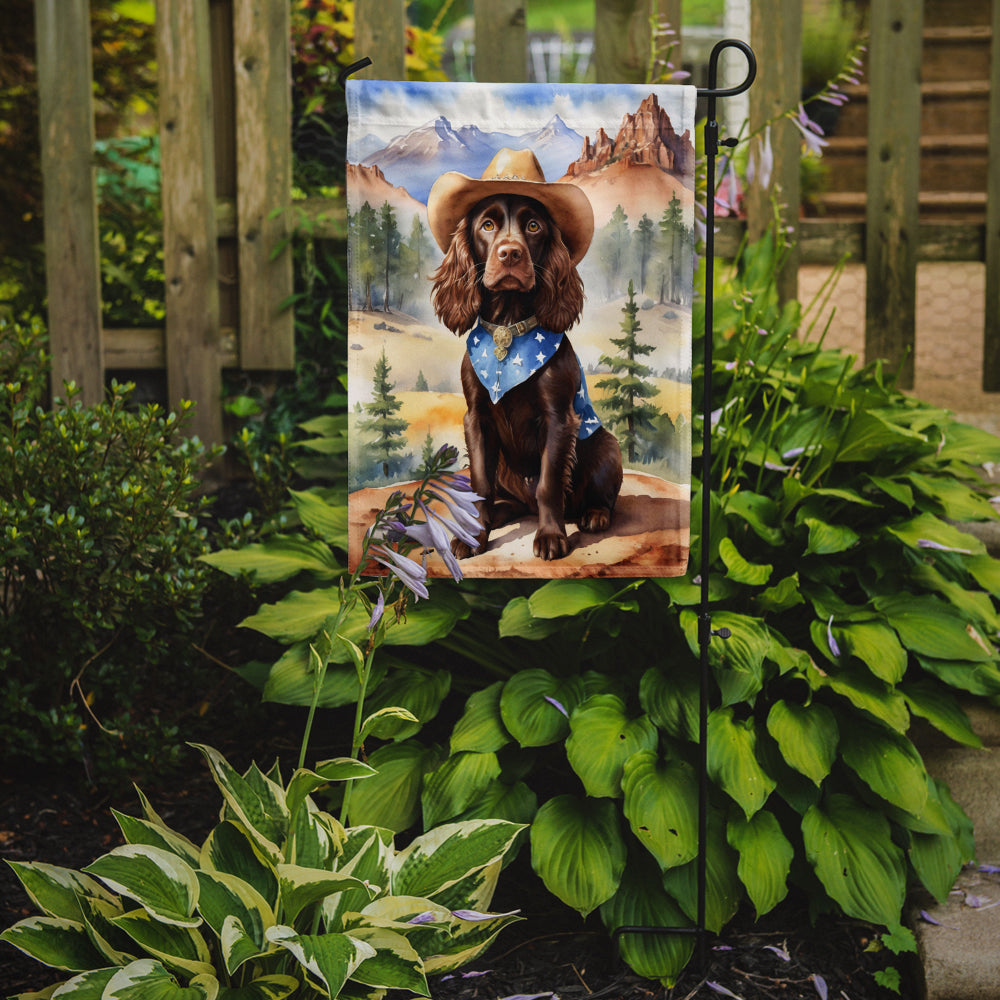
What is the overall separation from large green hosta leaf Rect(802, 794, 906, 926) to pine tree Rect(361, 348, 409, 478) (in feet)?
3.48

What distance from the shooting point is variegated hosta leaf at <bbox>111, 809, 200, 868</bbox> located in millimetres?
1617

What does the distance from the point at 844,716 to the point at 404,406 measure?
1.11 metres

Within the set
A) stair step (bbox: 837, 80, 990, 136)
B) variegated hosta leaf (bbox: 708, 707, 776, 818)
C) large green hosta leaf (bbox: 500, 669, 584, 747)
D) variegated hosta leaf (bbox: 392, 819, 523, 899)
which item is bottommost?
variegated hosta leaf (bbox: 392, 819, 523, 899)

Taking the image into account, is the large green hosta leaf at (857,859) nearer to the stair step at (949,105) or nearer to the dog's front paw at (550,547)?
the dog's front paw at (550,547)

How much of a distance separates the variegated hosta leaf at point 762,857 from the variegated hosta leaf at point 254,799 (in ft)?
2.74

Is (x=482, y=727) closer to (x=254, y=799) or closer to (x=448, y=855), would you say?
(x=448, y=855)

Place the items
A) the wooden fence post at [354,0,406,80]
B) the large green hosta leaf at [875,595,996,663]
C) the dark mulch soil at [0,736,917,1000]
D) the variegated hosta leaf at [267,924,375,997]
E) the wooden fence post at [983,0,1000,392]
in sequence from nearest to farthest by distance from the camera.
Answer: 1. the variegated hosta leaf at [267,924,375,997]
2. the dark mulch soil at [0,736,917,1000]
3. the large green hosta leaf at [875,595,996,663]
4. the wooden fence post at [354,0,406,80]
5. the wooden fence post at [983,0,1000,392]

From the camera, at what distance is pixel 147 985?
1.40m

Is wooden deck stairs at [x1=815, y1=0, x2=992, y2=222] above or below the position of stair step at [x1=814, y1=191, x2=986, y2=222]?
above

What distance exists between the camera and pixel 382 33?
313 centimetres

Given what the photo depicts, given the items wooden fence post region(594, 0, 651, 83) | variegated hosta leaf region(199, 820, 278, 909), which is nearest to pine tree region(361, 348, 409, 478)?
variegated hosta leaf region(199, 820, 278, 909)

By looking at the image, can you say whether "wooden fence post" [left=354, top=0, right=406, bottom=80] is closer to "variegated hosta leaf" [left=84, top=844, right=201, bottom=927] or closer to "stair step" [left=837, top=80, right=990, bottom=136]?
"variegated hosta leaf" [left=84, top=844, right=201, bottom=927]

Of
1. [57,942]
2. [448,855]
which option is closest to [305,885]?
[448,855]

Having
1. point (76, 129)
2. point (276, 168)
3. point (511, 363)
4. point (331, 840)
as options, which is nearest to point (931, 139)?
point (276, 168)
